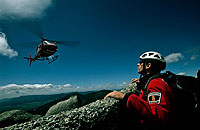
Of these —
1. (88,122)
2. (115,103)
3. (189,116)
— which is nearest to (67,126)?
(88,122)

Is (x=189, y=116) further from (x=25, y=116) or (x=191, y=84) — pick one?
(x=25, y=116)

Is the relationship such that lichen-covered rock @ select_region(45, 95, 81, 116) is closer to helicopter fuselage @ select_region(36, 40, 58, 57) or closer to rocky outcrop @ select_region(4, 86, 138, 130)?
rocky outcrop @ select_region(4, 86, 138, 130)

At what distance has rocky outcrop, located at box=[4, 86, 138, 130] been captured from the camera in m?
2.20

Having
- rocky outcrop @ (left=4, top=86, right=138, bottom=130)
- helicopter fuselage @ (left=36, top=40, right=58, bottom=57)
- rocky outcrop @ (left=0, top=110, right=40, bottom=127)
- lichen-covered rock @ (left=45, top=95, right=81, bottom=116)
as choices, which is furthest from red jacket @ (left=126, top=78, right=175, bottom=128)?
helicopter fuselage @ (left=36, top=40, right=58, bottom=57)

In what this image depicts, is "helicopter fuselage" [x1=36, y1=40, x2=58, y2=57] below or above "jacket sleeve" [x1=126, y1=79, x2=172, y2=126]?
above

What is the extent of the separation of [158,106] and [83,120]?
169 centimetres

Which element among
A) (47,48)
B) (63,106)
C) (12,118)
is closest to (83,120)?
(63,106)

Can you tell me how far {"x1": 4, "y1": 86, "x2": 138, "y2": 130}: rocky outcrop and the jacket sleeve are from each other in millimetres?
820

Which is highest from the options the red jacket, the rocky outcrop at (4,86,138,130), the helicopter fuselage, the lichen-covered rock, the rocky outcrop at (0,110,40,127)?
the helicopter fuselage

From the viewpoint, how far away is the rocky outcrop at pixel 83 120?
2195 mm

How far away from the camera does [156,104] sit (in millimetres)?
2398

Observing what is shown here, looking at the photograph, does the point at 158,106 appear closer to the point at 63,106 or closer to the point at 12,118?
the point at 63,106

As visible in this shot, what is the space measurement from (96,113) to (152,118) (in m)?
1.32

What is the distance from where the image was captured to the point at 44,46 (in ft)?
90.9
